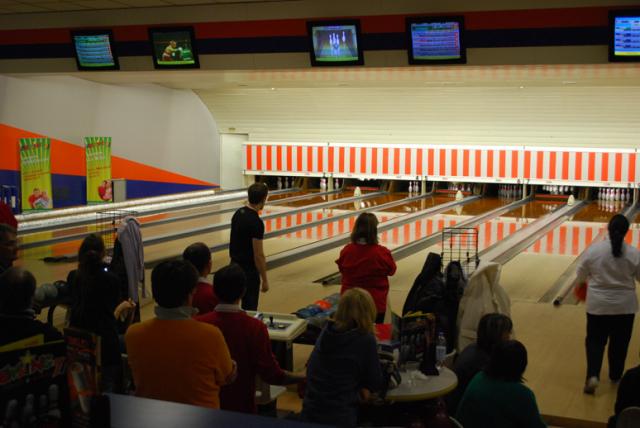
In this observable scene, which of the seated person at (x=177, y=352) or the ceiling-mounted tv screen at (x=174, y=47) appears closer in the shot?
the seated person at (x=177, y=352)

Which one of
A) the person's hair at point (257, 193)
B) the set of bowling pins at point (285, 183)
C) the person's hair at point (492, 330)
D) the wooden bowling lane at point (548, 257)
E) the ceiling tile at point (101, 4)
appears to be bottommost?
the wooden bowling lane at point (548, 257)

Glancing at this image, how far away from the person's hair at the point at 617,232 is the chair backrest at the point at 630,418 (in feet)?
6.36

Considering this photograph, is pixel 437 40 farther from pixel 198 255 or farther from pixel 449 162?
pixel 449 162

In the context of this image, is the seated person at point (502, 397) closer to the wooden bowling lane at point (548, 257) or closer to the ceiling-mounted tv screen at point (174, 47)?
the wooden bowling lane at point (548, 257)

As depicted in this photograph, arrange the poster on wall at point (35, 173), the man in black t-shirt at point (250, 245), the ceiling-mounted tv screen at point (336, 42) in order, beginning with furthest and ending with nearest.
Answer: the poster on wall at point (35, 173)
the ceiling-mounted tv screen at point (336, 42)
the man in black t-shirt at point (250, 245)

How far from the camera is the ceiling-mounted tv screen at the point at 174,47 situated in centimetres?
840

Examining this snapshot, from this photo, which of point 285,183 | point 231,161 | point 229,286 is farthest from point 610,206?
point 229,286

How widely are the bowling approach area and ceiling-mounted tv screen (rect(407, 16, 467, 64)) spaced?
165 centimetres

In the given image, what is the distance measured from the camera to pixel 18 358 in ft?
5.87

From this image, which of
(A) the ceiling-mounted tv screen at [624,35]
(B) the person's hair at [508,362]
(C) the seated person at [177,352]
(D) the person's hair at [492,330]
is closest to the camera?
(C) the seated person at [177,352]

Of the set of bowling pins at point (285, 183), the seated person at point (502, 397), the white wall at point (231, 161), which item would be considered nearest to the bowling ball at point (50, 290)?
the seated person at point (502, 397)

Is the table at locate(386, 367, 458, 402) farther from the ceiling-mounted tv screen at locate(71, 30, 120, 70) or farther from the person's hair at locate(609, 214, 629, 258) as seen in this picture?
the ceiling-mounted tv screen at locate(71, 30, 120, 70)

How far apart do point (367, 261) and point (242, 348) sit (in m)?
1.93

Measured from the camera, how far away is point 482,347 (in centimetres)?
355
